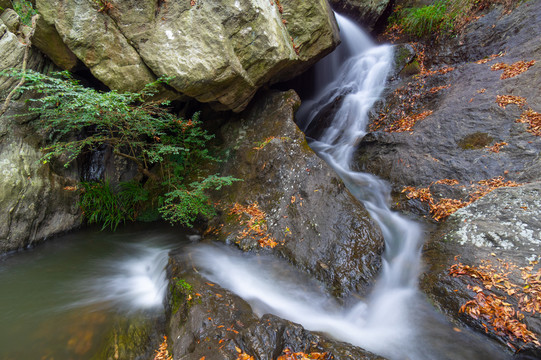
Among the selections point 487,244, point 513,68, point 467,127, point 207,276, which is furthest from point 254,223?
point 513,68

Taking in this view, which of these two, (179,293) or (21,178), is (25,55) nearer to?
(21,178)

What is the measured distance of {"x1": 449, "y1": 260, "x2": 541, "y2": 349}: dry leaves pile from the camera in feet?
8.04

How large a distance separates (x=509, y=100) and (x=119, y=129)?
797cm

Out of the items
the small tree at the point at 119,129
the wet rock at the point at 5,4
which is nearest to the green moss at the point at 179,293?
the small tree at the point at 119,129

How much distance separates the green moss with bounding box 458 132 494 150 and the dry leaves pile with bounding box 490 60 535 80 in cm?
192

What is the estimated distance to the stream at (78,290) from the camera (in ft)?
8.64

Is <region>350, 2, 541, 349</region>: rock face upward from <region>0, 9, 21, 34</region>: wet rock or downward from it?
downward

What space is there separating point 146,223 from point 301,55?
558 cm

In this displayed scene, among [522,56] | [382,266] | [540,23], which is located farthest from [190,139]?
[540,23]

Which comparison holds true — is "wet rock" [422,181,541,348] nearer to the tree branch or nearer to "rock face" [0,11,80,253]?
"rock face" [0,11,80,253]

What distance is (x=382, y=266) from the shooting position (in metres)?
3.71

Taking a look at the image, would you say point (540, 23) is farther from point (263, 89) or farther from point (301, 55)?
point (263, 89)

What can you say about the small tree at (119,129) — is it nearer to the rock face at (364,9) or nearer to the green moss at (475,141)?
the green moss at (475,141)

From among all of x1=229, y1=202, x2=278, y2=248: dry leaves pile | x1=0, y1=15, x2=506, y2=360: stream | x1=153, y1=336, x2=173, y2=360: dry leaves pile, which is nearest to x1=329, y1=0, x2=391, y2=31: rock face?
x1=0, y1=15, x2=506, y2=360: stream
